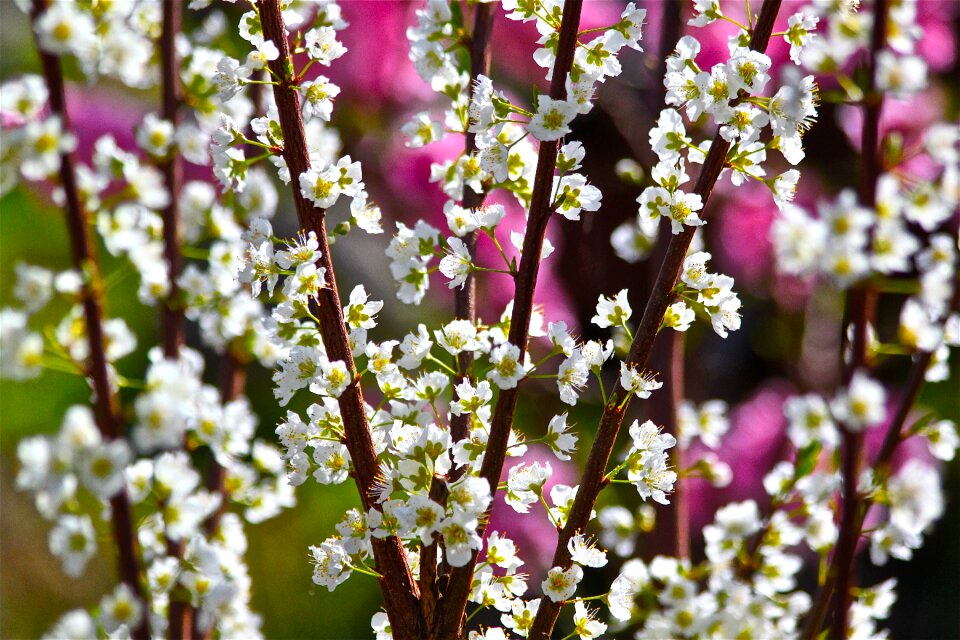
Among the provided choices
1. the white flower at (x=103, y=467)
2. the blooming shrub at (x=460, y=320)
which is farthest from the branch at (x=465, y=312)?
the white flower at (x=103, y=467)

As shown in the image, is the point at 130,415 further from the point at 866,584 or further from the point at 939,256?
the point at 866,584

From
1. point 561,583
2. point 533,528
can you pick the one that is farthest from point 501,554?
point 533,528

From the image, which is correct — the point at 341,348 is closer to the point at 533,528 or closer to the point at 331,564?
→ the point at 331,564

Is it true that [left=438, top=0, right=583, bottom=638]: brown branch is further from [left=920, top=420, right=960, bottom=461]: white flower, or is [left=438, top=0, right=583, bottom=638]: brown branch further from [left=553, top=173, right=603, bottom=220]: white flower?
[left=920, top=420, right=960, bottom=461]: white flower

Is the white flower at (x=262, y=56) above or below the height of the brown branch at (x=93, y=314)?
above

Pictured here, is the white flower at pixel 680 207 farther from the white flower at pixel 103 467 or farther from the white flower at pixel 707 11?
the white flower at pixel 103 467
